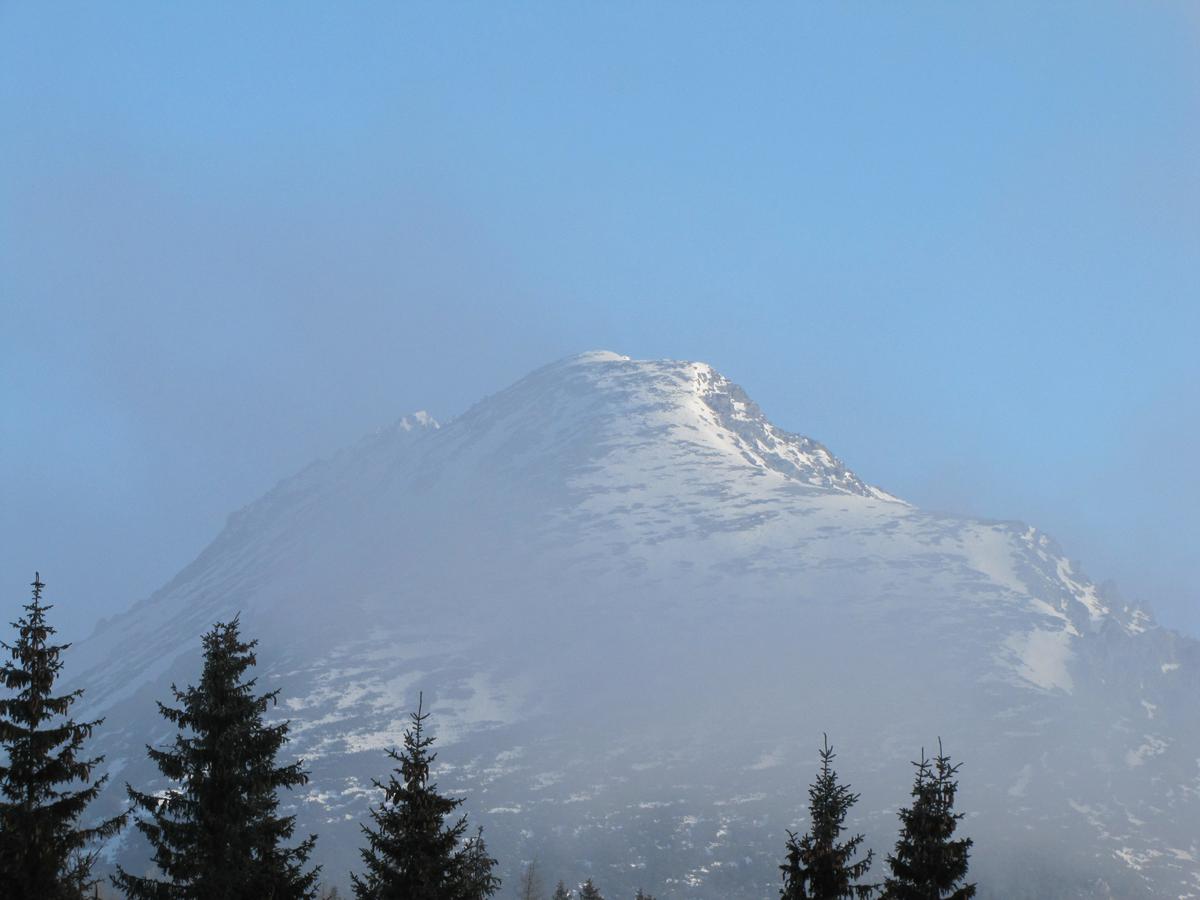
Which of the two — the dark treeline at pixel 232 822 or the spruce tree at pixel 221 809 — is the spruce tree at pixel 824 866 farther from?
the spruce tree at pixel 221 809

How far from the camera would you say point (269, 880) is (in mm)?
39844

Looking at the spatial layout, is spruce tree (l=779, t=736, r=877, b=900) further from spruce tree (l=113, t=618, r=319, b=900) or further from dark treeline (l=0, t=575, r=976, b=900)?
spruce tree (l=113, t=618, r=319, b=900)

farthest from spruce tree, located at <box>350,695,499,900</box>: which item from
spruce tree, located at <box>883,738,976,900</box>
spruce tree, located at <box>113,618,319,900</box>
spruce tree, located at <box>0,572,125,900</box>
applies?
spruce tree, located at <box>883,738,976,900</box>

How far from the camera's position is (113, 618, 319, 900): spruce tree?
39.7m

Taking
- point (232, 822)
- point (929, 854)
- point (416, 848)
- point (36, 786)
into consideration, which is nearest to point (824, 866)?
point (929, 854)

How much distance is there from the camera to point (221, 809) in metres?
40.5

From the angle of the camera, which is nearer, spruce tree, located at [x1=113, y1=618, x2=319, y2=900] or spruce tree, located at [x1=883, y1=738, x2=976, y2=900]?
spruce tree, located at [x1=883, y1=738, x2=976, y2=900]

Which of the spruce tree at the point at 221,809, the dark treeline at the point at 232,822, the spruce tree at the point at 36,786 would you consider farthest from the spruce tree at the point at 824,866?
the spruce tree at the point at 36,786

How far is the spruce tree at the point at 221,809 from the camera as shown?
39.7 meters

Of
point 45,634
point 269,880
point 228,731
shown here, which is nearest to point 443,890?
point 269,880

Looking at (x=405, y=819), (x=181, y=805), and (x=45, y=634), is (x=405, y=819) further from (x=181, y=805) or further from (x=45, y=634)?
(x=45, y=634)

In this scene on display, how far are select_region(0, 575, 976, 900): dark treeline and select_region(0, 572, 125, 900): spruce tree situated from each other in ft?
0.13

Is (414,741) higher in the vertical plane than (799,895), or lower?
higher

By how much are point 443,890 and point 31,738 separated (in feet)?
41.6
